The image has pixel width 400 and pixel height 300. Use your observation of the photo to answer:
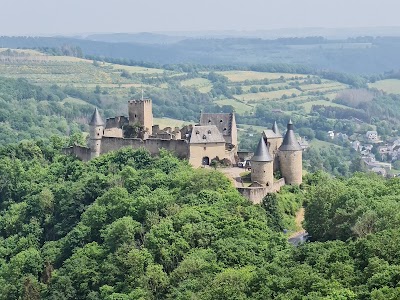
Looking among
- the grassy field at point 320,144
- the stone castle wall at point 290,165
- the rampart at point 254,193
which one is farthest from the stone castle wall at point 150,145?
the grassy field at point 320,144

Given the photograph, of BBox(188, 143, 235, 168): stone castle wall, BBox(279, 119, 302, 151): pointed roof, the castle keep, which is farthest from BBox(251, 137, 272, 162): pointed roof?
BBox(188, 143, 235, 168): stone castle wall

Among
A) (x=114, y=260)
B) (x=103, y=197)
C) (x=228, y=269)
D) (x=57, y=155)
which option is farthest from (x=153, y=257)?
(x=57, y=155)

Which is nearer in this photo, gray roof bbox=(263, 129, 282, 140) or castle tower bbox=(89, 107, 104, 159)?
gray roof bbox=(263, 129, 282, 140)

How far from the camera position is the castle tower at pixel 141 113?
2810 inches

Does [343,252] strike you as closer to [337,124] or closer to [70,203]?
[70,203]

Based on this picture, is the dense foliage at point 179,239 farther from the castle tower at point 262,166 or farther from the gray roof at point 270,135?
the gray roof at point 270,135

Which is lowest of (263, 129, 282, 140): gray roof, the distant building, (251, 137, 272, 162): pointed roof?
the distant building

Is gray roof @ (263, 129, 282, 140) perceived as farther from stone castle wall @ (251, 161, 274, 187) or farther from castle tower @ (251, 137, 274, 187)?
stone castle wall @ (251, 161, 274, 187)

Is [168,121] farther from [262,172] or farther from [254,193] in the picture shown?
[254,193]

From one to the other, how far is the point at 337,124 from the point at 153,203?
139 metres

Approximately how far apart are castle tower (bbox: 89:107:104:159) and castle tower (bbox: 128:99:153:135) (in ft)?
8.19

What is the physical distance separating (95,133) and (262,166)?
17298mm

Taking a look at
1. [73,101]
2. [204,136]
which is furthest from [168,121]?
[204,136]

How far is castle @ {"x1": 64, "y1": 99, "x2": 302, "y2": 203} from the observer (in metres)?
60.8
